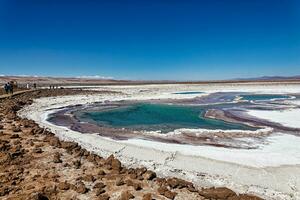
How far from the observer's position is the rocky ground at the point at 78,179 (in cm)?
815

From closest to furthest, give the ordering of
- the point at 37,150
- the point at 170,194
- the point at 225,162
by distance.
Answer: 1. the point at 170,194
2. the point at 225,162
3. the point at 37,150

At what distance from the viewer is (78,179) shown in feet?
30.5

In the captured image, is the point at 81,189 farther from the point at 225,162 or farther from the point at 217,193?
the point at 225,162

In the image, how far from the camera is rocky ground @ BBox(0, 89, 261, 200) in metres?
8.15

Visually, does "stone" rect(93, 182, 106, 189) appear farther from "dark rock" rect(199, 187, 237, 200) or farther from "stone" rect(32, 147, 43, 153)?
"stone" rect(32, 147, 43, 153)

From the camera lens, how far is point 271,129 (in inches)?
635

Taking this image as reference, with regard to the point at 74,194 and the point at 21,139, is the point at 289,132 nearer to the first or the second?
the point at 74,194

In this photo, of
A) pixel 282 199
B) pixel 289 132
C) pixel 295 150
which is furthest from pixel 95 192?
pixel 289 132

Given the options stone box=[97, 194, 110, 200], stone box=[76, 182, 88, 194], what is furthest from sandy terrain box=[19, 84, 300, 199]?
stone box=[76, 182, 88, 194]

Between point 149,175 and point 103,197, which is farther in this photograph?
point 149,175

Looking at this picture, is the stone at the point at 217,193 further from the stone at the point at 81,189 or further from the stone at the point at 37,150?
the stone at the point at 37,150

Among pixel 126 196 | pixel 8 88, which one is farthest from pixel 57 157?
pixel 8 88

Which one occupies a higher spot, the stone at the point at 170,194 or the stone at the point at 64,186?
the stone at the point at 64,186

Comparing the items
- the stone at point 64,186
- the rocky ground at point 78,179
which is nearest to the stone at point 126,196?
the rocky ground at point 78,179
